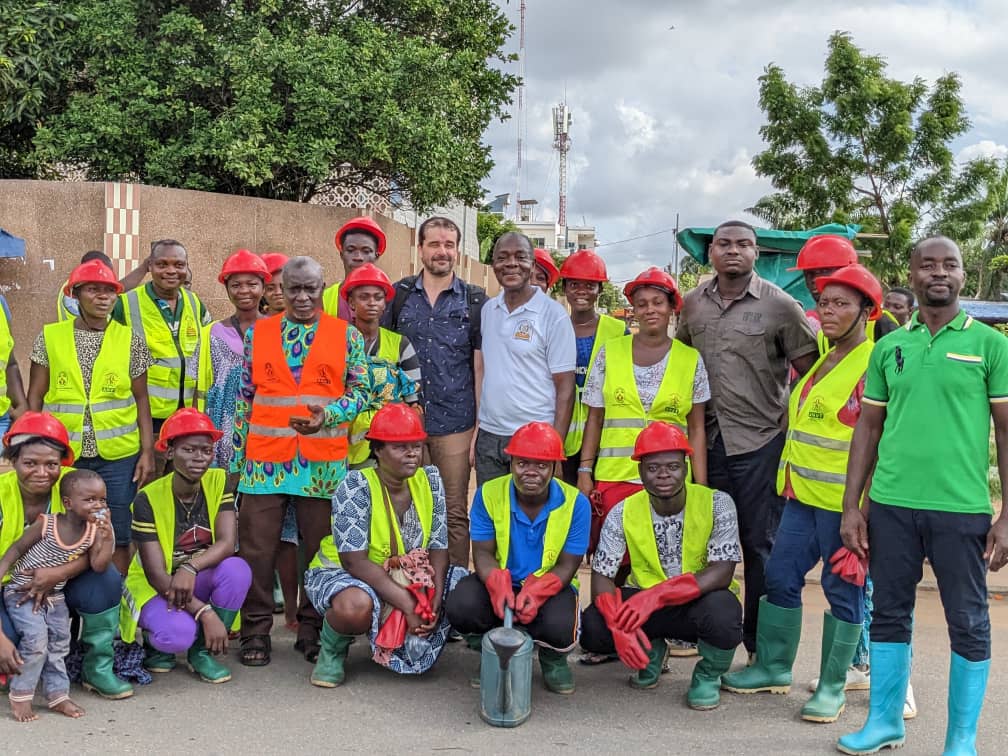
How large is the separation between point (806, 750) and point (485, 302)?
269cm

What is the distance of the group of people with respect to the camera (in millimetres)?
3748

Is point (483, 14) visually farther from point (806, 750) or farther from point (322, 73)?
point (806, 750)

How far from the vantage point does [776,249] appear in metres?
8.16

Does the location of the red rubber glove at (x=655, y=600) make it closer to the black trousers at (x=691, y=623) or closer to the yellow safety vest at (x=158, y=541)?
the black trousers at (x=691, y=623)

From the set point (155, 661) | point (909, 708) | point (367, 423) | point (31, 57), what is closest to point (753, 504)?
point (909, 708)

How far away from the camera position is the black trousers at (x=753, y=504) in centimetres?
469

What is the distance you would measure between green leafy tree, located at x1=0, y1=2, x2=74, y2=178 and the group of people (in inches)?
243

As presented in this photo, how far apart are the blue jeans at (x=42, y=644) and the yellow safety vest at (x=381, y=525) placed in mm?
1113

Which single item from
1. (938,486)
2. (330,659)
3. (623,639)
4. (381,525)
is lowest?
(330,659)

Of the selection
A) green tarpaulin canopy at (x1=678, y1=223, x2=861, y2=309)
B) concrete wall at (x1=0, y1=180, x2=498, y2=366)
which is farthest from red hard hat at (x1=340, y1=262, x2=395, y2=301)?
concrete wall at (x1=0, y1=180, x2=498, y2=366)

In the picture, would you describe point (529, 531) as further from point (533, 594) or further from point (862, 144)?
point (862, 144)

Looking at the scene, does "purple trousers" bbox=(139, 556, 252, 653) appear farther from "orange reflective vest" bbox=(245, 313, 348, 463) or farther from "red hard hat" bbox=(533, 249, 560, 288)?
"red hard hat" bbox=(533, 249, 560, 288)

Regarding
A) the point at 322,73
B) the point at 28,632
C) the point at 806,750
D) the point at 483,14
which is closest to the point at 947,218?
the point at 483,14

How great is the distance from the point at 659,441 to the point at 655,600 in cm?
70
